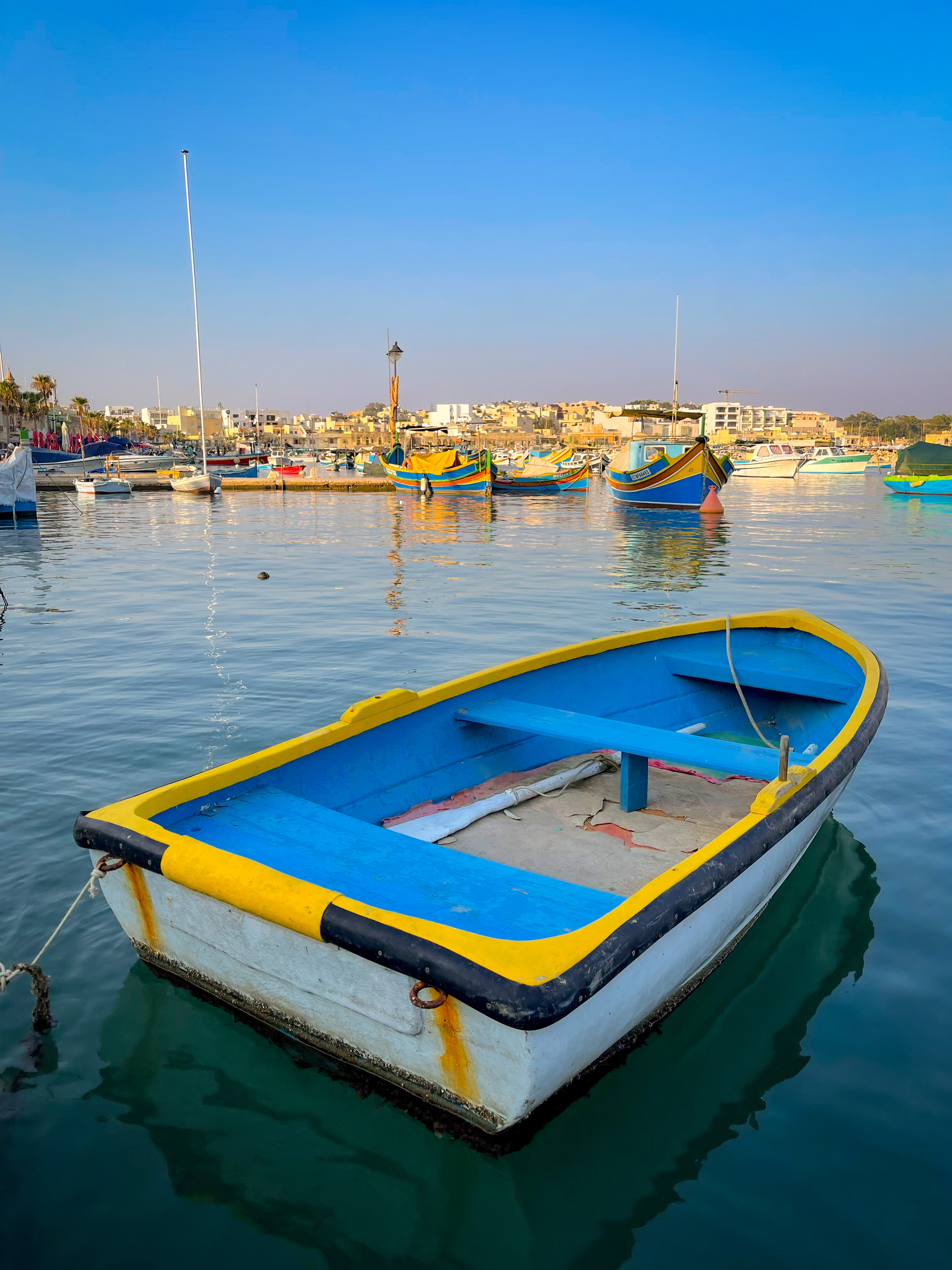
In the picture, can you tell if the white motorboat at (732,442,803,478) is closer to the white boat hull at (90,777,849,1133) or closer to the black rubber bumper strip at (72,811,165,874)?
the white boat hull at (90,777,849,1133)

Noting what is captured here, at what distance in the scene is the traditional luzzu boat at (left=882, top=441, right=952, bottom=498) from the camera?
46.2m

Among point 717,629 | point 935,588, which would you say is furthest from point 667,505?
point 717,629

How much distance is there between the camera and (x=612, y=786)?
5234 millimetres

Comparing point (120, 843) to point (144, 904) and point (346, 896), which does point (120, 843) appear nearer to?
point (144, 904)

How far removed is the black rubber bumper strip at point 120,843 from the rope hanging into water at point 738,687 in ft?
10.5

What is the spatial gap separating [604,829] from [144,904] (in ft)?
8.02

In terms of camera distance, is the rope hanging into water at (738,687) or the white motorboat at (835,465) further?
the white motorboat at (835,465)

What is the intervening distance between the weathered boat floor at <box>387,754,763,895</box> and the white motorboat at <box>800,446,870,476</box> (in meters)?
80.1

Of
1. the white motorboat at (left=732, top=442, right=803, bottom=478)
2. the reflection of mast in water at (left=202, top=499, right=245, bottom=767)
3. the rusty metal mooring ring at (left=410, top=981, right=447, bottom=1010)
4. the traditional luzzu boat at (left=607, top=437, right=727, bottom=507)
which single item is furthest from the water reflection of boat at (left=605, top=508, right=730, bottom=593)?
the white motorboat at (left=732, top=442, right=803, bottom=478)

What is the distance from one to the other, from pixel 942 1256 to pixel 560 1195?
1.16 meters

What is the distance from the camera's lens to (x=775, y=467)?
249 ft

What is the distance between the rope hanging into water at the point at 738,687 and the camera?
16.7ft

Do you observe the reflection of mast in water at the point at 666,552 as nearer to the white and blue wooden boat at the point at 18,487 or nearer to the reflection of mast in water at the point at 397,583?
the reflection of mast in water at the point at 397,583

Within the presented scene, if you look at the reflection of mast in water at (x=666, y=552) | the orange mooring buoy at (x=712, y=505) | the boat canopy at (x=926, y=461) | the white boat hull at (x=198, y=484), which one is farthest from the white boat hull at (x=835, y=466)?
the white boat hull at (x=198, y=484)
